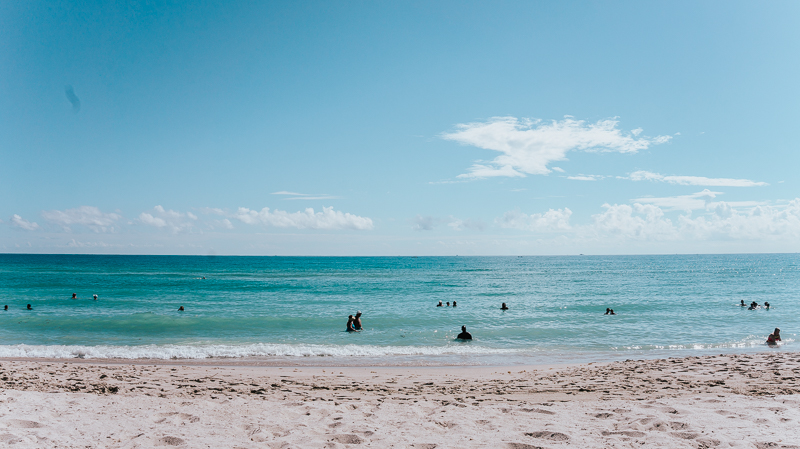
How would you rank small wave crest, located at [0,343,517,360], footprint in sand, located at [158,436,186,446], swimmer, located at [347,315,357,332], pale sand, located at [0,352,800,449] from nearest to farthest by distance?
footprint in sand, located at [158,436,186,446], pale sand, located at [0,352,800,449], small wave crest, located at [0,343,517,360], swimmer, located at [347,315,357,332]

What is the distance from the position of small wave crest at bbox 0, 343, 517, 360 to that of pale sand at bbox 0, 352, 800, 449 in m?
3.72

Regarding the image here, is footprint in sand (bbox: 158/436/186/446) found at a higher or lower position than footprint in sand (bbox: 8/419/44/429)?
lower

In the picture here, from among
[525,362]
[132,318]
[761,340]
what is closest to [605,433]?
[525,362]

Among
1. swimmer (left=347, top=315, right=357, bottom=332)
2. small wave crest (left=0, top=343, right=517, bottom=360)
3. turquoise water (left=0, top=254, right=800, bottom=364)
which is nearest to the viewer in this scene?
small wave crest (left=0, top=343, right=517, bottom=360)

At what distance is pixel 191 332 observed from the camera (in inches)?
842

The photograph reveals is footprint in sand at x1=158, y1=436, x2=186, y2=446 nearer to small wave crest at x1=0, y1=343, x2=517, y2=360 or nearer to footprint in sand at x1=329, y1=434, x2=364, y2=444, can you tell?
footprint in sand at x1=329, y1=434, x2=364, y2=444

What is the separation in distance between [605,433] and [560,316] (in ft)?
69.4

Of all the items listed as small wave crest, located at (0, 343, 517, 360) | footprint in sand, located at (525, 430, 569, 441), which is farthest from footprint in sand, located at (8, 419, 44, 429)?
small wave crest, located at (0, 343, 517, 360)

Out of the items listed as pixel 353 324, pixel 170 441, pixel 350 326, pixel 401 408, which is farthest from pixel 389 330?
pixel 170 441

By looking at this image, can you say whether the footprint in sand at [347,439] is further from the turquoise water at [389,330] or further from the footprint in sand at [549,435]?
the turquoise water at [389,330]

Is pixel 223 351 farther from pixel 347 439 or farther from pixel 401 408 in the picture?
pixel 347 439

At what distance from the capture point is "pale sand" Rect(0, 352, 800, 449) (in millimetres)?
6422

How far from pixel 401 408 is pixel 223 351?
36.4 feet

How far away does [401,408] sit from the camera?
8.29 metres
